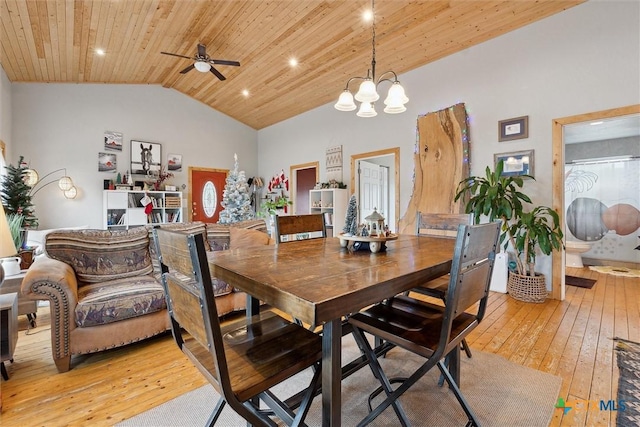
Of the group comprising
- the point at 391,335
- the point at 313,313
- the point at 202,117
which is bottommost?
the point at 391,335

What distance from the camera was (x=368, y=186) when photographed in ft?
19.4

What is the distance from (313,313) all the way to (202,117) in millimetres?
6934

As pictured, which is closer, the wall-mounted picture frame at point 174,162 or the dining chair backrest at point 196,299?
the dining chair backrest at point 196,299

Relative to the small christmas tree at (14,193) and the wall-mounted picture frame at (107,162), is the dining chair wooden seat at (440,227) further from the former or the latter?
the wall-mounted picture frame at (107,162)

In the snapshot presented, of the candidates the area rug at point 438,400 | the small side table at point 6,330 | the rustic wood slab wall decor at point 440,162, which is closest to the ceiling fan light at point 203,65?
the rustic wood slab wall decor at point 440,162

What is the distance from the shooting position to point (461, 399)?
136 cm

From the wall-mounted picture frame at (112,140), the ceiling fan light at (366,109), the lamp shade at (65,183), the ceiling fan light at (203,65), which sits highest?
the ceiling fan light at (203,65)

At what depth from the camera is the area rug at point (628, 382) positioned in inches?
58.3

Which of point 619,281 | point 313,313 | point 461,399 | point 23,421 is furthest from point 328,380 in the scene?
point 619,281

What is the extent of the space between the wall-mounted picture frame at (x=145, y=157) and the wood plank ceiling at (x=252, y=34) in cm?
127

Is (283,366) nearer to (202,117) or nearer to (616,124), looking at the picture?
(616,124)

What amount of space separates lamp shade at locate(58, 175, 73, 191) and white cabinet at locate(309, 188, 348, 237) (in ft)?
14.0

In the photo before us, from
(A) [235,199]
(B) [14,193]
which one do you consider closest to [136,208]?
(B) [14,193]

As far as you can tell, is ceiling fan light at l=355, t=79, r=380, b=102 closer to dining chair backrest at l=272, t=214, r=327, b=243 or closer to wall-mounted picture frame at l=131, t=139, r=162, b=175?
dining chair backrest at l=272, t=214, r=327, b=243
